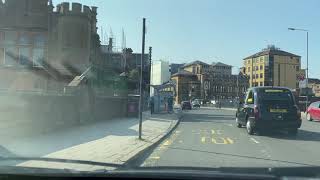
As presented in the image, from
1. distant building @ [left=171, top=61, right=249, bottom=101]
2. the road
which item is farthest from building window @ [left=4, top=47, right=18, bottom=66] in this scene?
distant building @ [left=171, top=61, right=249, bottom=101]

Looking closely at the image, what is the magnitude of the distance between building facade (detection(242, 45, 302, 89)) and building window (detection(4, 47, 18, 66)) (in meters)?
50.7

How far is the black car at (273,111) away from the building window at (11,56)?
32.3 meters

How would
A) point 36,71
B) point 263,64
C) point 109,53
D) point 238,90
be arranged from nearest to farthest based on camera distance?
1. point 36,71
2. point 109,53
3. point 263,64
4. point 238,90

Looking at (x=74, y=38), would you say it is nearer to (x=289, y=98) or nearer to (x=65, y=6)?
(x=65, y=6)

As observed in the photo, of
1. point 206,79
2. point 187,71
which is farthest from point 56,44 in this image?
point 187,71

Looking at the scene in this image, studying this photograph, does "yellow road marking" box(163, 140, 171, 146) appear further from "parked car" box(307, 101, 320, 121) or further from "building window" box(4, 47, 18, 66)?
"building window" box(4, 47, 18, 66)

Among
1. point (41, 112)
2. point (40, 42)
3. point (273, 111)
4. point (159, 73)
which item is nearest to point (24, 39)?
point (40, 42)

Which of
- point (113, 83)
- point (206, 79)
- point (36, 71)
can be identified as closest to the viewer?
point (113, 83)

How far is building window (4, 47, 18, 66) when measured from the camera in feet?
168

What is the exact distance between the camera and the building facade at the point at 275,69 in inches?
3989

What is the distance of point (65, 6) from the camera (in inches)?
2250

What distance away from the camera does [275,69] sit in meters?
104

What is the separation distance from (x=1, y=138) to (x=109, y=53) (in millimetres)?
51560

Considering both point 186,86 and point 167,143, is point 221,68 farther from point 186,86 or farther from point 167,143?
point 167,143
